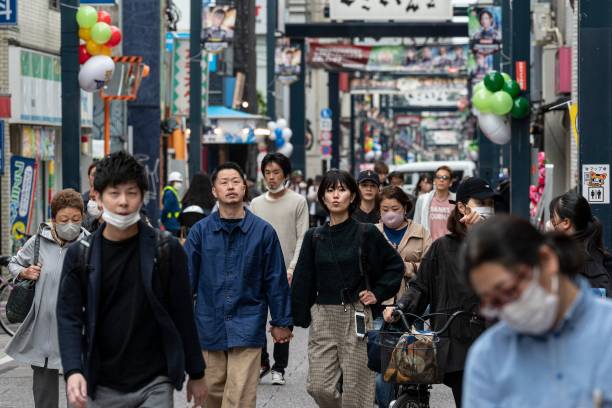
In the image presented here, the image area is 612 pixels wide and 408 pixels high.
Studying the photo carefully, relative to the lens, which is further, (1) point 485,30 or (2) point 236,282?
(1) point 485,30

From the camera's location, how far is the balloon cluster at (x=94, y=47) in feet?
63.0

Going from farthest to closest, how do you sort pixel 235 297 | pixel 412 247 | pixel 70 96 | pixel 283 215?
pixel 70 96 → pixel 283 215 → pixel 412 247 → pixel 235 297

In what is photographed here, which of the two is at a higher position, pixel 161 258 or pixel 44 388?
pixel 161 258

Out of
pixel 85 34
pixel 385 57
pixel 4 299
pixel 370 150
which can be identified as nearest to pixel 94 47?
pixel 85 34

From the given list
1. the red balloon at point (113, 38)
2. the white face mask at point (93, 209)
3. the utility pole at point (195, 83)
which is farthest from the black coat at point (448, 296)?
the utility pole at point (195, 83)

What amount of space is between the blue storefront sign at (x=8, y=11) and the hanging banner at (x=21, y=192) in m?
3.55

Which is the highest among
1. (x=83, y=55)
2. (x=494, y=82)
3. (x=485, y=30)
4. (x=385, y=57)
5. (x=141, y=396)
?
(x=385, y=57)

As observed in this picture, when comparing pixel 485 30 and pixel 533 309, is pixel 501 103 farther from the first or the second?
pixel 533 309

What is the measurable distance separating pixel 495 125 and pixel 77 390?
17.8 meters

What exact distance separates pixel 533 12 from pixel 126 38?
10164mm

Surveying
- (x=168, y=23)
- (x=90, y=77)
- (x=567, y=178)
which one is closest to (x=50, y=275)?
(x=90, y=77)

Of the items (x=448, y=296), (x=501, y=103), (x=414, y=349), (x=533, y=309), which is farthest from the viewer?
(x=501, y=103)

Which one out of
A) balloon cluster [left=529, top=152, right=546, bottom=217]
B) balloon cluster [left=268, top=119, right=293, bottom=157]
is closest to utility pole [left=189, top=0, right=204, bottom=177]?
balloon cluster [left=529, top=152, right=546, bottom=217]

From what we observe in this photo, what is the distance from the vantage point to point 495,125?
2292 centimetres
